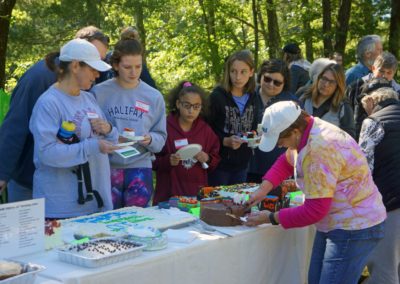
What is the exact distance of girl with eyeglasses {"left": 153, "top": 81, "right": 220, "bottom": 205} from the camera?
3570mm

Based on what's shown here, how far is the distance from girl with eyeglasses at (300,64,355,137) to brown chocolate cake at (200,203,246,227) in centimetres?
170

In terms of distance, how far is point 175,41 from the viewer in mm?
12703

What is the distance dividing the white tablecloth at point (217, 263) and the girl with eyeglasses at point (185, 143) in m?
0.84

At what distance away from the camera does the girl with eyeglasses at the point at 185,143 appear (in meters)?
3.57

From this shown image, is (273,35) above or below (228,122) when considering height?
above

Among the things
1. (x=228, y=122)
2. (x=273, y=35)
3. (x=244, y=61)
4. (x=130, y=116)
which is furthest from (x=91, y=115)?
(x=273, y=35)

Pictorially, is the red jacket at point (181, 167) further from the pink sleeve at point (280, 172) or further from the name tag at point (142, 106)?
the pink sleeve at point (280, 172)


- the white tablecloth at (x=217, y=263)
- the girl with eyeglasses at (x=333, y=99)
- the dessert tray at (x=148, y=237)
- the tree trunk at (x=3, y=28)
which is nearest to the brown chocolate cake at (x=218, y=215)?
the white tablecloth at (x=217, y=263)

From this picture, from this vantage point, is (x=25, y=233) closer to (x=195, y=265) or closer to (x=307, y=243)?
(x=195, y=265)

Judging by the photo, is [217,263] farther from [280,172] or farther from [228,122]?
[228,122]

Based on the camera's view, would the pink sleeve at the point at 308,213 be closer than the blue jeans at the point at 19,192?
Yes

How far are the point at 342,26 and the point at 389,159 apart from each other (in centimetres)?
684

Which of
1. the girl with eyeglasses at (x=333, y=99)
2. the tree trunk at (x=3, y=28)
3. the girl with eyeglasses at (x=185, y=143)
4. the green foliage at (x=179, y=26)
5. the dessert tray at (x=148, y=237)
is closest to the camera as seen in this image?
the dessert tray at (x=148, y=237)

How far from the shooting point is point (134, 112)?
3176 mm
